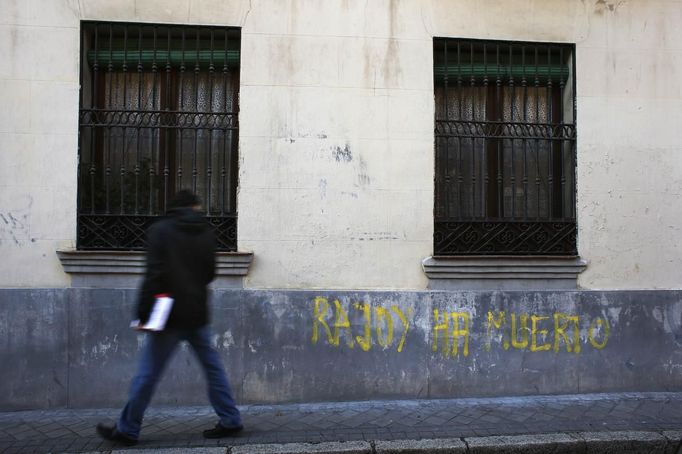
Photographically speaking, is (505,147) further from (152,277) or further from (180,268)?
(152,277)

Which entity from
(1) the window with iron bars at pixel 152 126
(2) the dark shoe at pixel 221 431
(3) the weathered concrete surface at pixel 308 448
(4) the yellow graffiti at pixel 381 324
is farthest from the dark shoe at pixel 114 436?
(4) the yellow graffiti at pixel 381 324

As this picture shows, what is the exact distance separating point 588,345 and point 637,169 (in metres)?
1.82

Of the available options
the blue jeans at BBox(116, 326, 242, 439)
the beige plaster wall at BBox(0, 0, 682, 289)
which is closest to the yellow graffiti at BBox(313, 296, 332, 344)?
the beige plaster wall at BBox(0, 0, 682, 289)

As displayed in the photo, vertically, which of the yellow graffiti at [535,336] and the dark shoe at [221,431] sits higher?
the yellow graffiti at [535,336]

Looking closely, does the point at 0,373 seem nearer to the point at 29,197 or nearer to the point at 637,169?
the point at 29,197

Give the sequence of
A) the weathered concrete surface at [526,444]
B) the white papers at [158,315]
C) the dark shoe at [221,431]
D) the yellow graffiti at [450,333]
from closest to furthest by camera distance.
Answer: the white papers at [158,315]
the weathered concrete surface at [526,444]
the dark shoe at [221,431]
the yellow graffiti at [450,333]

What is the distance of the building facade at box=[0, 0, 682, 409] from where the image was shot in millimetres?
5027

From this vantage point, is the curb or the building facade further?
the building facade

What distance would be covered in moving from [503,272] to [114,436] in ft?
11.9

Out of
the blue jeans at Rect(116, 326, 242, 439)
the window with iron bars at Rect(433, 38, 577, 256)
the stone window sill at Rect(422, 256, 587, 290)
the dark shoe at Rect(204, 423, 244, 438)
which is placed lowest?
the dark shoe at Rect(204, 423, 244, 438)

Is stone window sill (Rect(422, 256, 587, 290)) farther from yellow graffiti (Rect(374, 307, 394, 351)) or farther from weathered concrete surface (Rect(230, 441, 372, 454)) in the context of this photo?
weathered concrete surface (Rect(230, 441, 372, 454))

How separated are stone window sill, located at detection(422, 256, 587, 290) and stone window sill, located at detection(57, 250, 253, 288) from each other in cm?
184

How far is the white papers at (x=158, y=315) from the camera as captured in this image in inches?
150

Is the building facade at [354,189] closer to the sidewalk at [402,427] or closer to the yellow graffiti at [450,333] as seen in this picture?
the yellow graffiti at [450,333]
